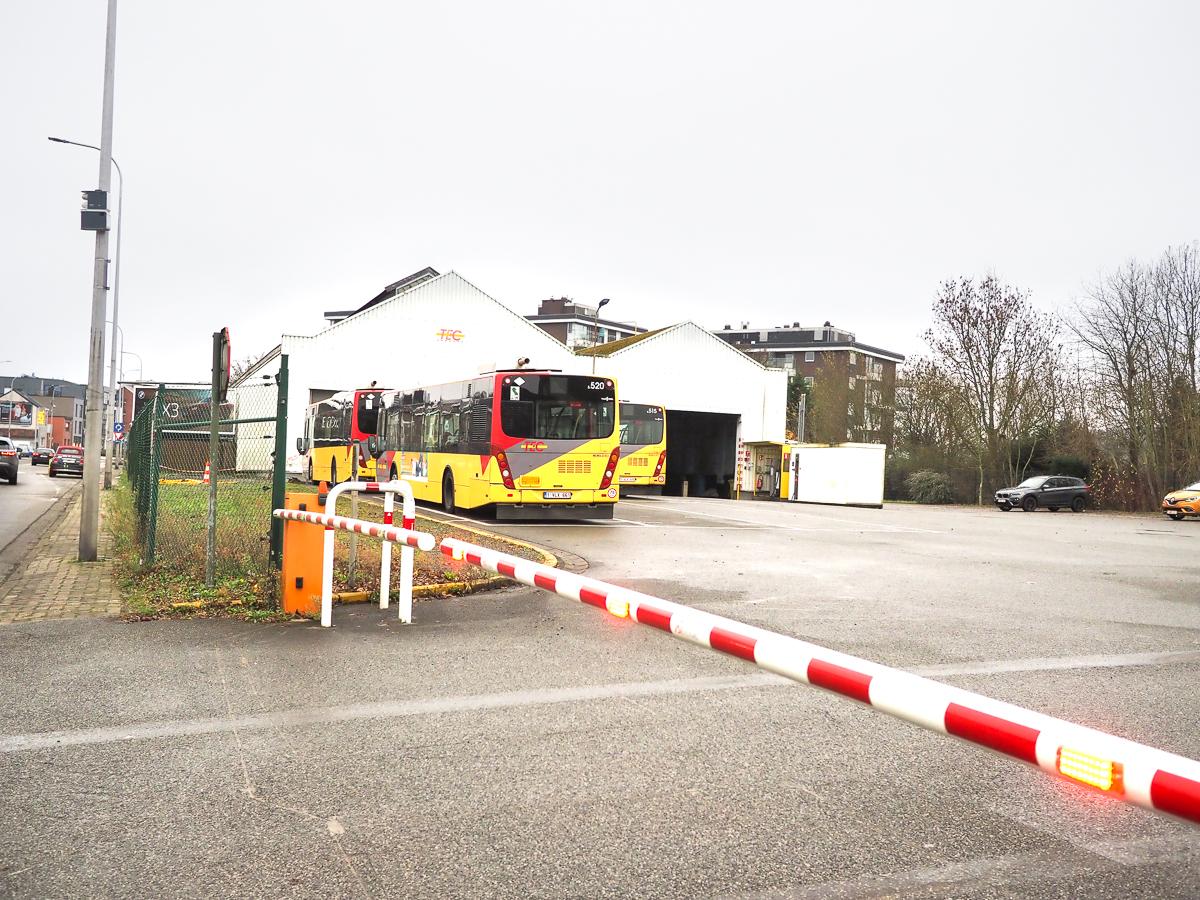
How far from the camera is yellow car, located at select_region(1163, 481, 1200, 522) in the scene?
39281mm

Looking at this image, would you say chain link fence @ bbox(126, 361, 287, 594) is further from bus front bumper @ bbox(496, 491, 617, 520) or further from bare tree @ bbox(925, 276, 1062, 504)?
bare tree @ bbox(925, 276, 1062, 504)

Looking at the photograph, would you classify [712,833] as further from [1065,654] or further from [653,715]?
[1065,654]

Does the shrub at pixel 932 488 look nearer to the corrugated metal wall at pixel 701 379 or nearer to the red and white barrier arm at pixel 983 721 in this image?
the corrugated metal wall at pixel 701 379

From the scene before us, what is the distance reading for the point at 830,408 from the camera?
66.2 metres

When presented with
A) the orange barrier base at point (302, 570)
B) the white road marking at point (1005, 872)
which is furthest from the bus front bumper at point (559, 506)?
the white road marking at point (1005, 872)

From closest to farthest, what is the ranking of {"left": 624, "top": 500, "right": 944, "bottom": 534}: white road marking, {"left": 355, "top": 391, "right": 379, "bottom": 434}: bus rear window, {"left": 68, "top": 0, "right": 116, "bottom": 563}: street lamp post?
{"left": 68, "top": 0, "right": 116, "bottom": 563}: street lamp post < {"left": 624, "top": 500, "right": 944, "bottom": 534}: white road marking < {"left": 355, "top": 391, "right": 379, "bottom": 434}: bus rear window

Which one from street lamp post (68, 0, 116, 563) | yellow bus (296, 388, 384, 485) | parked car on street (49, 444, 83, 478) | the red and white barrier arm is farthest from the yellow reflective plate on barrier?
parked car on street (49, 444, 83, 478)

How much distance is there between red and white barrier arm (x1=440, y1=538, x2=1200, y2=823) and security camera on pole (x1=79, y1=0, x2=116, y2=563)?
1134 cm

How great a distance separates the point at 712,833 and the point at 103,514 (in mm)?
21458

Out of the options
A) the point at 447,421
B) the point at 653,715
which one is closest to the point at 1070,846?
the point at 653,715

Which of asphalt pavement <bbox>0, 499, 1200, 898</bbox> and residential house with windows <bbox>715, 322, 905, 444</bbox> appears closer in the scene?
asphalt pavement <bbox>0, 499, 1200, 898</bbox>

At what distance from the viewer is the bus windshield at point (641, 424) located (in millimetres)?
→ 38594

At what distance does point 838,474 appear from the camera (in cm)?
4544

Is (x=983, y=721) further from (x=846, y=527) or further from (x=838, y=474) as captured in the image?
(x=838, y=474)
